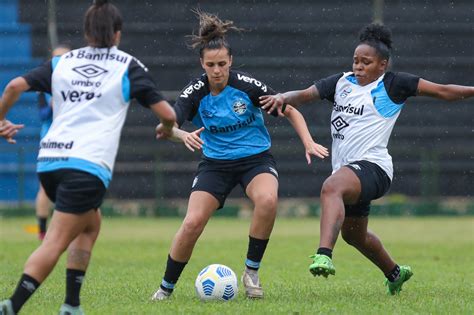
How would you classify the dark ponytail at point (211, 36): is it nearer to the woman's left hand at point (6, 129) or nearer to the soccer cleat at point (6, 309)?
the woman's left hand at point (6, 129)

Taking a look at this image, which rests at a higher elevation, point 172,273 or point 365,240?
point 365,240

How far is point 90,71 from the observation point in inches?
229

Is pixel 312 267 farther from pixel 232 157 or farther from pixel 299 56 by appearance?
pixel 299 56

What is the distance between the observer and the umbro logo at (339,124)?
7645mm

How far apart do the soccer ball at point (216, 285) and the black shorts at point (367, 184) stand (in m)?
1.00

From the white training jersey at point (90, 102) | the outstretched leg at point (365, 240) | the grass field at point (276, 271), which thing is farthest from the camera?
the outstretched leg at point (365, 240)

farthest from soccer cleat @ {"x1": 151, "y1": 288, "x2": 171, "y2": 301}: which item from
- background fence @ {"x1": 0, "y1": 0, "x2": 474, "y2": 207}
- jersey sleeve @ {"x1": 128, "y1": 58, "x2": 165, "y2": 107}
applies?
background fence @ {"x1": 0, "y1": 0, "x2": 474, "y2": 207}

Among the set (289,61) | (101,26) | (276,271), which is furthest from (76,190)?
(289,61)

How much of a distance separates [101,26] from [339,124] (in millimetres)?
2412

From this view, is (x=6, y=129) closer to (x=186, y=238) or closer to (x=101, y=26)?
(x=101, y=26)

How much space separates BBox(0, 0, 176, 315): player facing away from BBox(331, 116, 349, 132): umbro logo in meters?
2.03

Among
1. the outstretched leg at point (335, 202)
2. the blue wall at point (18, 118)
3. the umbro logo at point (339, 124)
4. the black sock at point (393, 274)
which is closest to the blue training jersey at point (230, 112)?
the umbro logo at point (339, 124)

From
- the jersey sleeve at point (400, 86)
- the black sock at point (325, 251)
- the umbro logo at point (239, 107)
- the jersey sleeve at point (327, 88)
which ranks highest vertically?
the jersey sleeve at point (400, 86)

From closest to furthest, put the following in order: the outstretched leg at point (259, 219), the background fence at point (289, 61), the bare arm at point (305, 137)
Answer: the bare arm at point (305, 137)
the outstretched leg at point (259, 219)
the background fence at point (289, 61)
